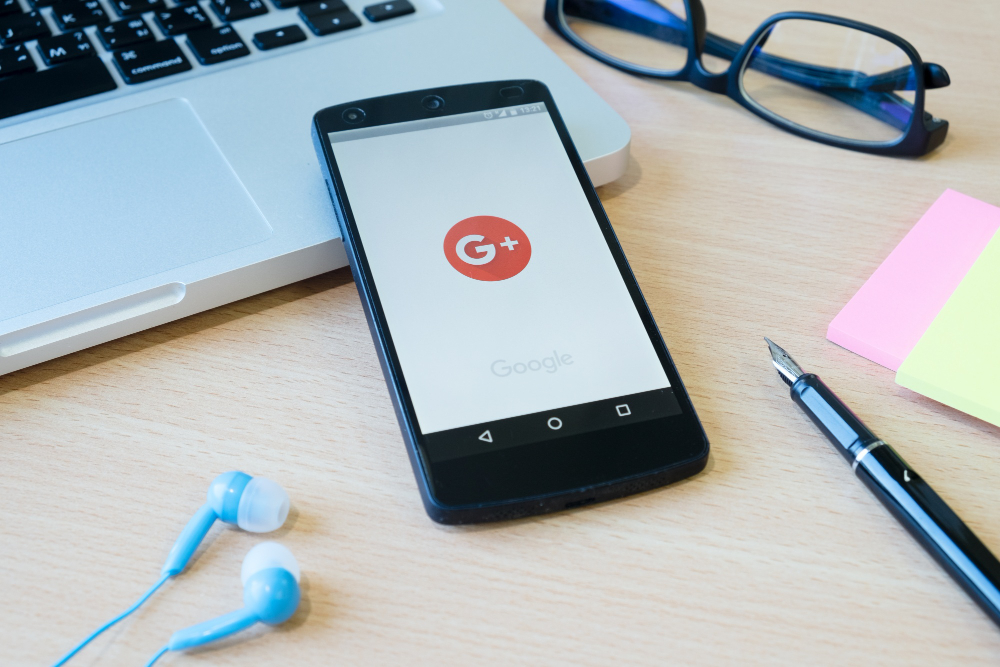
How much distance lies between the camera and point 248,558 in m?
0.34

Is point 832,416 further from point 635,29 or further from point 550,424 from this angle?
point 635,29

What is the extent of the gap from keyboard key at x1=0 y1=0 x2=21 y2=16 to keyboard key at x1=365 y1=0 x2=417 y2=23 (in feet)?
0.83

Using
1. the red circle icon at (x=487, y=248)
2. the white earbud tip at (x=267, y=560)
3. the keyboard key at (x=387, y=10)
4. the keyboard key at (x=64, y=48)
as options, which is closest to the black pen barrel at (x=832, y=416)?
the red circle icon at (x=487, y=248)

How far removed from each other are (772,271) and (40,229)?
0.44 m

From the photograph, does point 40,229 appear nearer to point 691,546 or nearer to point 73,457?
point 73,457

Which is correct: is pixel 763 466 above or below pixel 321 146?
below

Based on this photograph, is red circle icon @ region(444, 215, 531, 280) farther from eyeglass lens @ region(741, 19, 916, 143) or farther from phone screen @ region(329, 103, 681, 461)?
eyeglass lens @ region(741, 19, 916, 143)

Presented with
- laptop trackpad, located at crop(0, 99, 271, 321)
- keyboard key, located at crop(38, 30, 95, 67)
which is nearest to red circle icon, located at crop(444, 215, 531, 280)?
laptop trackpad, located at crop(0, 99, 271, 321)

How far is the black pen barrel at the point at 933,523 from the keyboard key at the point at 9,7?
2.09 ft

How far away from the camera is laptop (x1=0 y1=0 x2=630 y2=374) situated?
0.42 meters

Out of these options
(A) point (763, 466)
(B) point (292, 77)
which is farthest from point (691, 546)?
(B) point (292, 77)

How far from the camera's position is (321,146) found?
0.46 m

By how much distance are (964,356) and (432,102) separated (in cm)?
34

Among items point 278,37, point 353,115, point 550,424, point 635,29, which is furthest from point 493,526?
point 635,29
